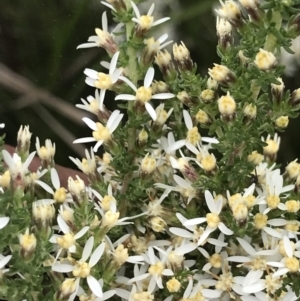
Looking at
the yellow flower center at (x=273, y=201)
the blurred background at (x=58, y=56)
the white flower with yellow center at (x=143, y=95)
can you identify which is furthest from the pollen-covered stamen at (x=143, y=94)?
the blurred background at (x=58, y=56)

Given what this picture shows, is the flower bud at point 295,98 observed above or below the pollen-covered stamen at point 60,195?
below

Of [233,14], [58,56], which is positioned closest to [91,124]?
[233,14]

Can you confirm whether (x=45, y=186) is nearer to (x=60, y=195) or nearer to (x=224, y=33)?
(x=60, y=195)

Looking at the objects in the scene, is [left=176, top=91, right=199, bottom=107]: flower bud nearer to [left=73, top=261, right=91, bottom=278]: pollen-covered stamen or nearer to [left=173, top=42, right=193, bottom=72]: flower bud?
[left=173, top=42, right=193, bottom=72]: flower bud

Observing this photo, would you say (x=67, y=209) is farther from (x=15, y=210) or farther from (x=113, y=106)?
(x=113, y=106)

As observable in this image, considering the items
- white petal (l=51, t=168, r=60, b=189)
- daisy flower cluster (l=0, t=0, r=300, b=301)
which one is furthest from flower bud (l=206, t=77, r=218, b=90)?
white petal (l=51, t=168, r=60, b=189)

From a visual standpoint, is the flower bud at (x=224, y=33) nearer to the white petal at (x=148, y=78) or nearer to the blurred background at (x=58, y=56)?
the white petal at (x=148, y=78)
